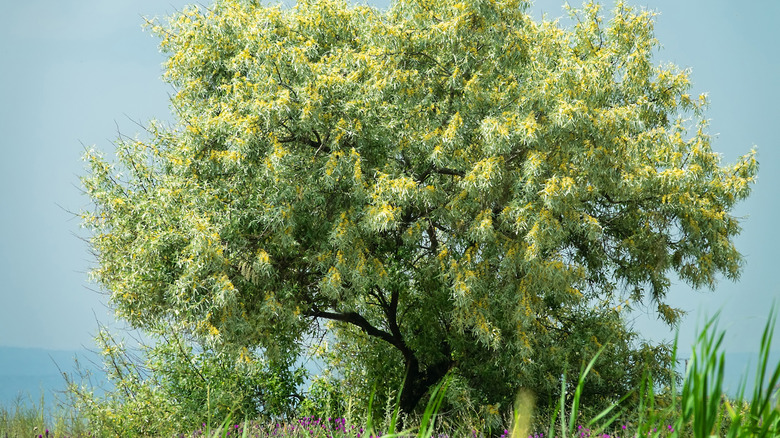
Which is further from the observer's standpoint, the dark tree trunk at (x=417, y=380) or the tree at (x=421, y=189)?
the dark tree trunk at (x=417, y=380)

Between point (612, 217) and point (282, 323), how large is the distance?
259 inches

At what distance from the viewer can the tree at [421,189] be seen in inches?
433

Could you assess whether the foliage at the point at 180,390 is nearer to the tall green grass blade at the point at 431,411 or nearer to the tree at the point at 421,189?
the tree at the point at 421,189

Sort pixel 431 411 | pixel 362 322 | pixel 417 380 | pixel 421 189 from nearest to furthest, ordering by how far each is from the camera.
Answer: pixel 431 411 < pixel 421 189 < pixel 362 322 < pixel 417 380

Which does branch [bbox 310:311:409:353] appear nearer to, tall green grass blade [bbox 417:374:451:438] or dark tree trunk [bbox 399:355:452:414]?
dark tree trunk [bbox 399:355:452:414]

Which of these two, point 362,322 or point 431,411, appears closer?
point 431,411

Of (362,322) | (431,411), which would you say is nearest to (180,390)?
(362,322)

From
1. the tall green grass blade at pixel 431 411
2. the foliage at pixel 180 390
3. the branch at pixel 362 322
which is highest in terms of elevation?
the branch at pixel 362 322

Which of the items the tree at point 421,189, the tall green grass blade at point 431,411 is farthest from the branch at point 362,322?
the tall green grass blade at point 431,411

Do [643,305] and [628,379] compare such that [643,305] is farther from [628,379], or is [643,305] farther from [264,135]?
[264,135]

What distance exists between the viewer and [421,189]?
11.0 metres

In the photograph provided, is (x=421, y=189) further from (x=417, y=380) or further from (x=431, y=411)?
(x=431, y=411)

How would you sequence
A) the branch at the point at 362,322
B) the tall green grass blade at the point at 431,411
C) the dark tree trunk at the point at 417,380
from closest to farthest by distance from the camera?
the tall green grass blade at the point at 431,411 < the branch at the point at 362,322 < the dark tree trunk at the point at 417,380

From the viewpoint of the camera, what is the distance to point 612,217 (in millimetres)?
13828
